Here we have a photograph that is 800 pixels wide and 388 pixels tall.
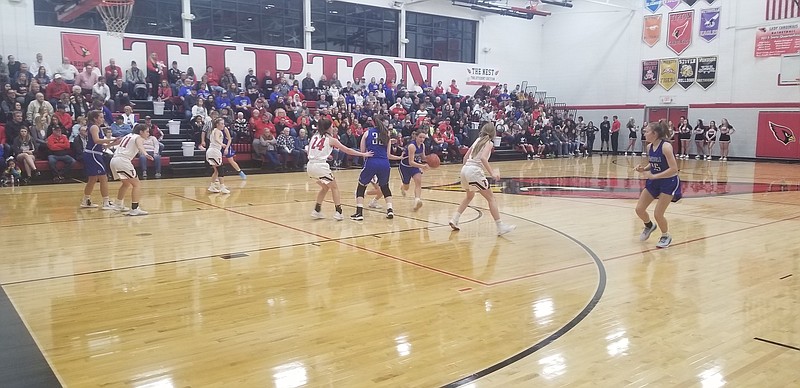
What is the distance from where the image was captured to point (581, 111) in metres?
30.4

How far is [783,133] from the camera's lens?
24.0m

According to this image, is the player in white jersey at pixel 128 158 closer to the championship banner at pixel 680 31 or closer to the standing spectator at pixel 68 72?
the standing spectator at pixel 68 72

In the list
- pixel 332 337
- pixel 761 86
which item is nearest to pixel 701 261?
pixel 332 337

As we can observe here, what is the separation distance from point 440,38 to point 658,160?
21820 mm

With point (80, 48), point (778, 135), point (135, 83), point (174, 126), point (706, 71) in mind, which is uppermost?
point (706, 71)

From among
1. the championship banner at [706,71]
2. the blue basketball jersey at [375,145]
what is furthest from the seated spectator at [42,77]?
the championship banner at [706,71]

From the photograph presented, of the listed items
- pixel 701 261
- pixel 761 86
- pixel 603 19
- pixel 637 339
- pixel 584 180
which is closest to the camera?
pixel 637 339

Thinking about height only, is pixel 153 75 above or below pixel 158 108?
above

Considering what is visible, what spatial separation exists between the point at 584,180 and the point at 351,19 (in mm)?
13205

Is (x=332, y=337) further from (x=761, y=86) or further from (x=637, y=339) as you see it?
(x=761, y=86)

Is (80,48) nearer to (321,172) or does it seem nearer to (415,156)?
(415,156)

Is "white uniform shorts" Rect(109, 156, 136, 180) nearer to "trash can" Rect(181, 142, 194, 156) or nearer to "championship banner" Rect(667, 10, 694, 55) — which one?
"trash can" Rect(181, 142, 194, 156)

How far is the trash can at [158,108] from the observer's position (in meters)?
17.8

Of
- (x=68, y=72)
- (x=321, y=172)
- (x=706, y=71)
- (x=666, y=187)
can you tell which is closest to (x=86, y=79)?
(x=68, y=72)
